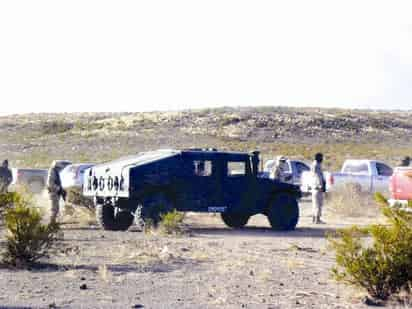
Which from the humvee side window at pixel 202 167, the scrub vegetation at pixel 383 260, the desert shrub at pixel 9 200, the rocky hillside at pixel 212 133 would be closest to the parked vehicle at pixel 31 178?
the humvee side window at pixel 202 167

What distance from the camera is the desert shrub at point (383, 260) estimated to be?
11.3 metres

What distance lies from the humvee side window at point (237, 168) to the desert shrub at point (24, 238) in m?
7.38

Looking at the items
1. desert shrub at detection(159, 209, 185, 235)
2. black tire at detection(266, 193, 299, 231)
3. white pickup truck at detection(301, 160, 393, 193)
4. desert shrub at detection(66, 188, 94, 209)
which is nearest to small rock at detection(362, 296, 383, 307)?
desert shrub at detection(159, 209, 185, 235)

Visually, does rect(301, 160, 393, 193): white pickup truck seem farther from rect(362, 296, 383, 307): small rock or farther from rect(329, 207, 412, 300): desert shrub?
rect(362, 296, 383, 307): small rock

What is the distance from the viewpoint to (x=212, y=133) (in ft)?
255

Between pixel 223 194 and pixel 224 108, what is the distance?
71154 millimetres

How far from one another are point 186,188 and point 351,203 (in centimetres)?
1024

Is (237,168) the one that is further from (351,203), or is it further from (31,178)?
(31,178)

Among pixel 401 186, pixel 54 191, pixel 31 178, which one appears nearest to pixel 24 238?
pixel 54 191

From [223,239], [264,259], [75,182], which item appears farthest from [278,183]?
[75,182]

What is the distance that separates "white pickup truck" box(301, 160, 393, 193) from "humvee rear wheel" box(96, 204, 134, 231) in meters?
12.0

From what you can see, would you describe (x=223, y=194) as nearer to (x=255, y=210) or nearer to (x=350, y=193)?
(x=255, y=210)

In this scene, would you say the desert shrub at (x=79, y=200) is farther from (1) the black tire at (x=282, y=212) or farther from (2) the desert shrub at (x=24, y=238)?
(2) the desert shrub at (x=24, y=238)

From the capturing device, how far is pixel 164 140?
72.8 metres
